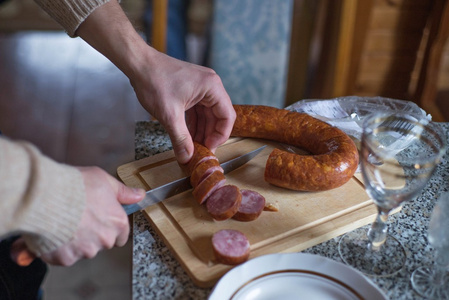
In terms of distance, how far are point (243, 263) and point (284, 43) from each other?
1638mm

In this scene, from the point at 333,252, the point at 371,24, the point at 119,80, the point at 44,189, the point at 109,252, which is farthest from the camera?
the point at 119,80

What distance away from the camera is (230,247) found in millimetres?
1013

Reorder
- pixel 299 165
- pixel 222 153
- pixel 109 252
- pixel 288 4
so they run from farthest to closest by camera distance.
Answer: pixel 109 252, pixel 288 4, pixel 222 153, pixel 299 165

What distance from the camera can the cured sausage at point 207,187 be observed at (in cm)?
116

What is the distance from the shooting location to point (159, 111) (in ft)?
4.17

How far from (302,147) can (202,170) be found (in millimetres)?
398

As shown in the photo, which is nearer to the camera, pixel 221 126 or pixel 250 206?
pixel 250 206

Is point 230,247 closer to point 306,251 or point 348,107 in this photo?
point 306,251

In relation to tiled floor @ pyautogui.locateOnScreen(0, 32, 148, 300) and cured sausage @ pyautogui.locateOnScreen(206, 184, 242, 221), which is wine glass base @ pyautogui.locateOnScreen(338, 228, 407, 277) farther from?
tiled floor @ pyautogui.locateOnScreen(0, 32, 148, 300)

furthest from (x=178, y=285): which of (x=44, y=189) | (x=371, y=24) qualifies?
(x=371, y=24)

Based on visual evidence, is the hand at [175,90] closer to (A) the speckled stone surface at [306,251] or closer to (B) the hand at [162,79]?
(B) the hand at [162,79]

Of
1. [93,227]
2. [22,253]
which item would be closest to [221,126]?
[93,227]

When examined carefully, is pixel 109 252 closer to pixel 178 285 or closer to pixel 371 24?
pixel 178 285

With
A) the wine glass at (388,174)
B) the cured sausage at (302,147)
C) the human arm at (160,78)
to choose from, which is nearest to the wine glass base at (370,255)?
the wine glass at (388,174)
